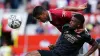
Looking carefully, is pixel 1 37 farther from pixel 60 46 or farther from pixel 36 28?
pixel 60 46

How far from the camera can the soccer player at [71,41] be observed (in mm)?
10500

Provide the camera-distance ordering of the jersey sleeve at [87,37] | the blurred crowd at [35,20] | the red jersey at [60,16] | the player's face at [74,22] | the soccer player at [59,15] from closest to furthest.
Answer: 1. the player's face at [74,22]
2. the jersey sleeve at [87,37]
3. the soccer player at [59,15]
4. the red jersey at [60,16]
5. the blurred crowd at [35,20]

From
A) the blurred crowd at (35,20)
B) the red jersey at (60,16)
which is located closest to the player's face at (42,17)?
the red jersey at (60,16)

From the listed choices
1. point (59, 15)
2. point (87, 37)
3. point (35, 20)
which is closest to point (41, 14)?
point (59, 15)

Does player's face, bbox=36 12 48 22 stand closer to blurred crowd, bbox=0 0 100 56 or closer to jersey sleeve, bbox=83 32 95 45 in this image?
jersey sleeve, bbox=83 32 95 45

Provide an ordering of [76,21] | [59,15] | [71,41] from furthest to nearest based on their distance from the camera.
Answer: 1. [59,15]
2. [71,41]
3. [76,21]

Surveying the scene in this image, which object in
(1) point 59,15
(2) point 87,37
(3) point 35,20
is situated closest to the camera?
(2) point 87,37

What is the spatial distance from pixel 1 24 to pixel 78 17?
824cm

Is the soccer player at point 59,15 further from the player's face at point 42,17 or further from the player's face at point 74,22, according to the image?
the player's face at point 74,22

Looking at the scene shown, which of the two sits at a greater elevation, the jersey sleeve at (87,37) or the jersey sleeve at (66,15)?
the jersey sleeve at (66,15)

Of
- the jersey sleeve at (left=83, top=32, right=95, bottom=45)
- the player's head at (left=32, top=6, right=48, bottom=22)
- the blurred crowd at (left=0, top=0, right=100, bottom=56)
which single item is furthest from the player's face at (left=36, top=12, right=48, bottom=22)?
the blurred crowd at (left=0, top=0, right=100, bottom=56)

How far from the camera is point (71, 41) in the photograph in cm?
1060

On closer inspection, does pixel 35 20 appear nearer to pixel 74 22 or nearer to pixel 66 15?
pixel 66 15

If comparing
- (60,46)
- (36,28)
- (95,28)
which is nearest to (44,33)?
(36,28)
